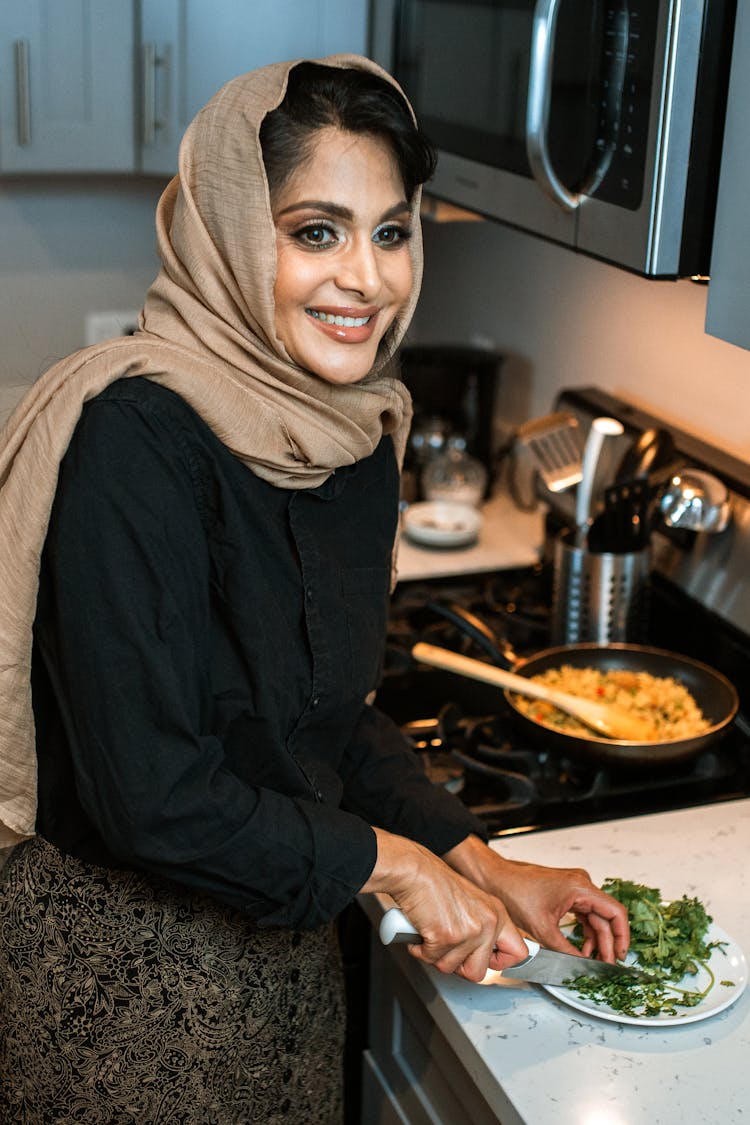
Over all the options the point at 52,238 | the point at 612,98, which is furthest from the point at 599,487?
the point at 52,238

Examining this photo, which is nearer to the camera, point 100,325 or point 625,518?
point 625,518

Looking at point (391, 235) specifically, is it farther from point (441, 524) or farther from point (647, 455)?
point (441, 524)

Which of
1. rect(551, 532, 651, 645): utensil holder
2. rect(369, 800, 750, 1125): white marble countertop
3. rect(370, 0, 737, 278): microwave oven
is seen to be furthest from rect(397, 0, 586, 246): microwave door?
rect(369, 800, 750, 1125): white marble countertop

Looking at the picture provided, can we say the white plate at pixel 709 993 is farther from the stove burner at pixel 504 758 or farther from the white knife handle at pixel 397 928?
the stove burner at pixel 504 758

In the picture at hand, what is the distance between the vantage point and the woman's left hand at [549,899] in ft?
3.86

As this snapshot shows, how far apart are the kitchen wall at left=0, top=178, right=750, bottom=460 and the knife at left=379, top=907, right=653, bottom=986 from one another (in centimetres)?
89

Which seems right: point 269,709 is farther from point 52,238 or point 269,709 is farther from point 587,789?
point 52,238

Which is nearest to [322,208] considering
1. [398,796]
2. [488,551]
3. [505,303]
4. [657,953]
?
[398,796]

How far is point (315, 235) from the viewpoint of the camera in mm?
1088

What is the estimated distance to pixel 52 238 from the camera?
2680 mm

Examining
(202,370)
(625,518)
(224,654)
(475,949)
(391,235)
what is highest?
(391,235)

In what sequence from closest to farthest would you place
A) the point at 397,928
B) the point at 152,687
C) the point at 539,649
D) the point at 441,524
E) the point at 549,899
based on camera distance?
the point at 152,687 → the point at 397,928 → the point at 549,899 → the point at 539,649 → the point at 441,524

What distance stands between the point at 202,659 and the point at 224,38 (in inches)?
57.2

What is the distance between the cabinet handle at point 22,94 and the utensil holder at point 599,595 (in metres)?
1.17
